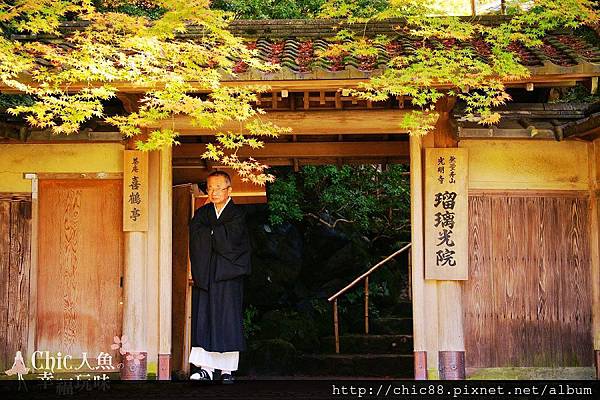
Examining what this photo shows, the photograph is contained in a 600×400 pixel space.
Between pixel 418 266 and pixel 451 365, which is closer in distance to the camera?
pixel 451 365

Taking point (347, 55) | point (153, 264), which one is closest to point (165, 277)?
point (153, 264)

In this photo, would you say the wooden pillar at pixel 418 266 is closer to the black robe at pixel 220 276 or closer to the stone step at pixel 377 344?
the black robe at pixel 220 276

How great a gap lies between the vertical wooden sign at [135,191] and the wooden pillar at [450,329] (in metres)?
3.27

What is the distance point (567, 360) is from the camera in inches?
340

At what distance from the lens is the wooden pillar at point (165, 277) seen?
8.48 metres

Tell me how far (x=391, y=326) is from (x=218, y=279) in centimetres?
632

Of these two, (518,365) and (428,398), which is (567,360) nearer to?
(518,365)

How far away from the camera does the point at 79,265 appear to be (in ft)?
29.0

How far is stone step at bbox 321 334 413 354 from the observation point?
43.2 ft

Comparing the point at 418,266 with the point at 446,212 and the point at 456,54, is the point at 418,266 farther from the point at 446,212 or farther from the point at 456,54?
the point at 456,54

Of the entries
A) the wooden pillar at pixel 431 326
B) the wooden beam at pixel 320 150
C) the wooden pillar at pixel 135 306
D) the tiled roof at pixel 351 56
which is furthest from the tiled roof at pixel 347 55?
the wooden pillar at pixel 431 326

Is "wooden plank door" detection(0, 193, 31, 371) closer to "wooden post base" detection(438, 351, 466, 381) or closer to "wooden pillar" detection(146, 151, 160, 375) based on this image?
"wooden pillar" detection(146, 151, 160, 375)

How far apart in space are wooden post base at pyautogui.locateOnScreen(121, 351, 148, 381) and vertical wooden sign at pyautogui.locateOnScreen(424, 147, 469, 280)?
3159 mm

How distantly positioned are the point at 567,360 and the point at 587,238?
4.45 ft
